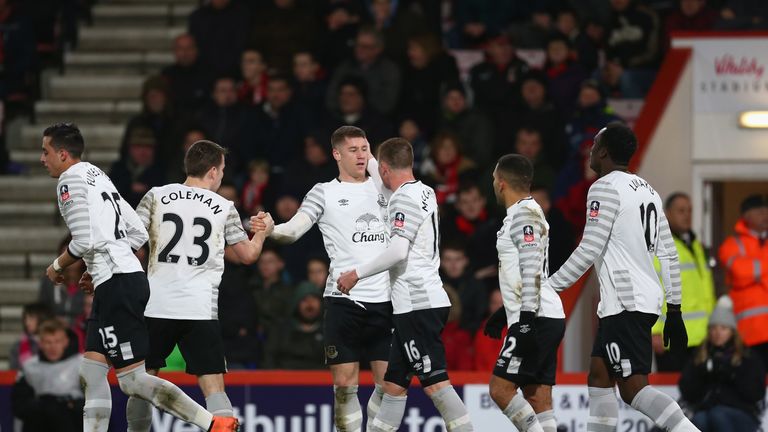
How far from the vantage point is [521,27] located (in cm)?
1772

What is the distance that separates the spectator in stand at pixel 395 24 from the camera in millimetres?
17281

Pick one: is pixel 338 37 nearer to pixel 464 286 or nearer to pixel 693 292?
pixel 464 286

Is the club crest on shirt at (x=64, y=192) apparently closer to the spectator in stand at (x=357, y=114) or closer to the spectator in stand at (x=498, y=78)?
the spectator in stand at (x=357, y=114)

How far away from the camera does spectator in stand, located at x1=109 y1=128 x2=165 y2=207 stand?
53.0 ft

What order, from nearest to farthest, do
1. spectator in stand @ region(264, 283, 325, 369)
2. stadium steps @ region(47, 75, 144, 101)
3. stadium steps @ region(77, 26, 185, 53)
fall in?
spectator in stand @ region(264, 283, 325, 369) → stadium steps @ region(47, 75, 144, 101) → stadium steps @ region(77, 26, 185, 53)

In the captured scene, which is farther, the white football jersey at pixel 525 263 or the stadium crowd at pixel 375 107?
the stadium crowd at pixel 375 107

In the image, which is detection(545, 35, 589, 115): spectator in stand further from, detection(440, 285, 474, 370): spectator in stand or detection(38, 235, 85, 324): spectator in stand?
detection(38, 235, 85, 324): spectator in stand

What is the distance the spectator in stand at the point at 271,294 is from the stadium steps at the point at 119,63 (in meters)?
4.85

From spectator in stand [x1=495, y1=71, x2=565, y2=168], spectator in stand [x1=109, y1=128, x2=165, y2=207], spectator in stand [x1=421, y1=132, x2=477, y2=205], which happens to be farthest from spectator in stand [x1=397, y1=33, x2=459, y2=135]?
spectator in stand [x1=109, y1=128, x2=165, y2=207]

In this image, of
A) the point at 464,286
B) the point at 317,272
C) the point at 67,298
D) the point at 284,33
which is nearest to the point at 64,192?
the point at 317,272

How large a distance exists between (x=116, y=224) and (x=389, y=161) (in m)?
1.77

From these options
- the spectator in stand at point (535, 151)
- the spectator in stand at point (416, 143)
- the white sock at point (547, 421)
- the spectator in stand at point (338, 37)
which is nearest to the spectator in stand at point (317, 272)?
the spectator in stand at point (416, 143)

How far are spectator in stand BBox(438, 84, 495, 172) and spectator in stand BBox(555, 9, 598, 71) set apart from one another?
5.16 ft

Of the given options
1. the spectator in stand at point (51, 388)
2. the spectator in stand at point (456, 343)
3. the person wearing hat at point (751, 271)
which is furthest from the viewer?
the spectator in stand at point (456, 343)
